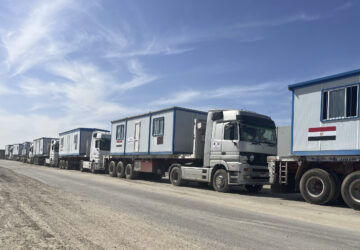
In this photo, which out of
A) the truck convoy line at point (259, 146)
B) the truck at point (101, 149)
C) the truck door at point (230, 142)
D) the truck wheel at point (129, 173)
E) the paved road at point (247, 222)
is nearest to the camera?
the paved road at point (247, 222)

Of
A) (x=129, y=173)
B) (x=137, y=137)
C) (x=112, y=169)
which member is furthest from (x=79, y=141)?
(x=137, y=137)

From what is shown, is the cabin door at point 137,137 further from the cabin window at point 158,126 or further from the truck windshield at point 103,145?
the truck windshield at point 103,145

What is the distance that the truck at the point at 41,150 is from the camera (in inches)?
1885

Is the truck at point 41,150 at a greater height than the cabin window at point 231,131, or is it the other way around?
the cabin window at point 231,131

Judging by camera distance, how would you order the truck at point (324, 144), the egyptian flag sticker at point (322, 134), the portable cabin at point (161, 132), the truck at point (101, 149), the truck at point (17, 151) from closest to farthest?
the truck at point (324, 144), the egyptian flag sticker at point (322, 134), the portable cabin at point (161, 132), the truck at point (101, 149), the truck at point (17, 151)

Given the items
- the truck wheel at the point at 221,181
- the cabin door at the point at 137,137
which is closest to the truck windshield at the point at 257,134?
the truck wheel at the point at 221,181

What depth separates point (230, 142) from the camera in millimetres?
14172

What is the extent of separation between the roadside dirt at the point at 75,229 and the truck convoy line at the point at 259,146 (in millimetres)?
6590

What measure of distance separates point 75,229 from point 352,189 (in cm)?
810

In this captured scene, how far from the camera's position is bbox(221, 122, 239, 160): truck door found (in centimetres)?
1395

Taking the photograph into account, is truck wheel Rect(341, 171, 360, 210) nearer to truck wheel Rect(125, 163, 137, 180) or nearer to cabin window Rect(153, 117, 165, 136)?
cabin window Rect(153, 117, 165, 136)

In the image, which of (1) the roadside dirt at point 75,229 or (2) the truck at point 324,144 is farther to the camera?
(2) the truck at point 324,144

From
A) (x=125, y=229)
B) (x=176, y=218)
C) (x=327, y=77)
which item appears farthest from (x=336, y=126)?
(x=125, y=229)

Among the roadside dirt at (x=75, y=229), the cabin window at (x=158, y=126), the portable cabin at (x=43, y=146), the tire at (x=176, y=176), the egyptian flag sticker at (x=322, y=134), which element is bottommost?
the roadside dirt at (x=75, y=229)
